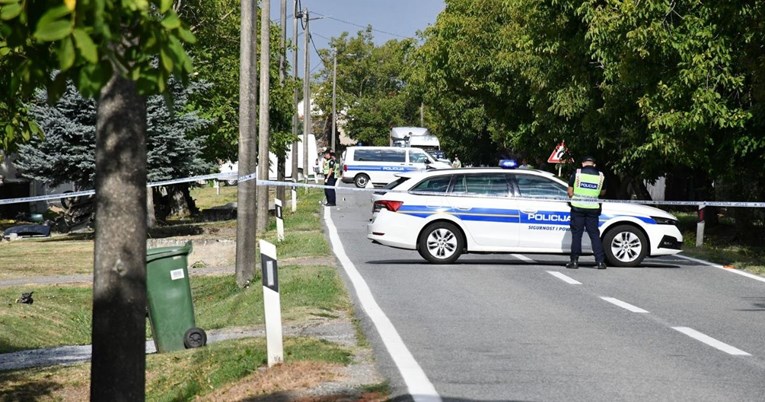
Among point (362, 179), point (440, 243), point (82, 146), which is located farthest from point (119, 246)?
point (362, 179)

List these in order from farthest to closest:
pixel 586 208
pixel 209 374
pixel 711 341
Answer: pixel 586 208, pixel 711 341, pixel 209 374

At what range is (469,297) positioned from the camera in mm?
14633

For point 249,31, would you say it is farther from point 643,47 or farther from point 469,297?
point 643,47

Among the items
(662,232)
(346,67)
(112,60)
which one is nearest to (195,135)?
(662,232)

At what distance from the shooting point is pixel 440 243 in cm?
1920

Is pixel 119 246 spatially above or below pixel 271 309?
above

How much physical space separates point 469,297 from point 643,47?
8730 mm

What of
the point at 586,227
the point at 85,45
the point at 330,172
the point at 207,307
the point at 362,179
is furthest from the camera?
the point at 362,179

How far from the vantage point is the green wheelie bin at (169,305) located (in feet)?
40.5

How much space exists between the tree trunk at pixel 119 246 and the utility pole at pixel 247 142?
1089cm

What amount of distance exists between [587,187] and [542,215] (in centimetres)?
107

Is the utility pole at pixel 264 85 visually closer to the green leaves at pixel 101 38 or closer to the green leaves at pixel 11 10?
the green leaves at pixel 101 38

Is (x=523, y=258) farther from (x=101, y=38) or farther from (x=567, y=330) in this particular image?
(x=101, y=38)

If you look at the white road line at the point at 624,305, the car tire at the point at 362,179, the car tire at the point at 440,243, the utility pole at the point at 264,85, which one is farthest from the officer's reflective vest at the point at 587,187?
the car tire at the point at 362,179
